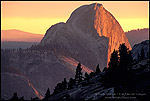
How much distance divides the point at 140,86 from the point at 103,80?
17884mm

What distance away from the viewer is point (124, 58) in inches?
4478

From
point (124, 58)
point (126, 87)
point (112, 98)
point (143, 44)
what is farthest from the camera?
point (143, 44)

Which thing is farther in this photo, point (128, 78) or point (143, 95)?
point (128, 78)

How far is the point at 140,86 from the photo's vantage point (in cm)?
10038

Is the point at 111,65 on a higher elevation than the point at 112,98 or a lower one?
higher

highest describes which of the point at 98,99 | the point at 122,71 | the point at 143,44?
the point at 143,44

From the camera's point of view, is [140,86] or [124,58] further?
[124,58]

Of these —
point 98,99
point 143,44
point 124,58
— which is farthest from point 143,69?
point 143,44

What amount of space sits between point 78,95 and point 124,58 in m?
18.1

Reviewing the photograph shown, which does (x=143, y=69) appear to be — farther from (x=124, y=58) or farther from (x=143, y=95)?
(x=143, y=95)

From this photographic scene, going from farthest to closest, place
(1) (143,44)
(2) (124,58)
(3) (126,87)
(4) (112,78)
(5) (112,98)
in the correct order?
(1) (143,44) < (2) (124,58) < (4) (112,78) < (3) (126,87) < (5) (112,98)

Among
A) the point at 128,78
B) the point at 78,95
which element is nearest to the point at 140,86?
the point at 128,78

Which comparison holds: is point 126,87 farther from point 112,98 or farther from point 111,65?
point 111,65

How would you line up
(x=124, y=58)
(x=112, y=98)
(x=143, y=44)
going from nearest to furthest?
(x=112, y=98), (x=124, y=58), (x=143, y=44)
